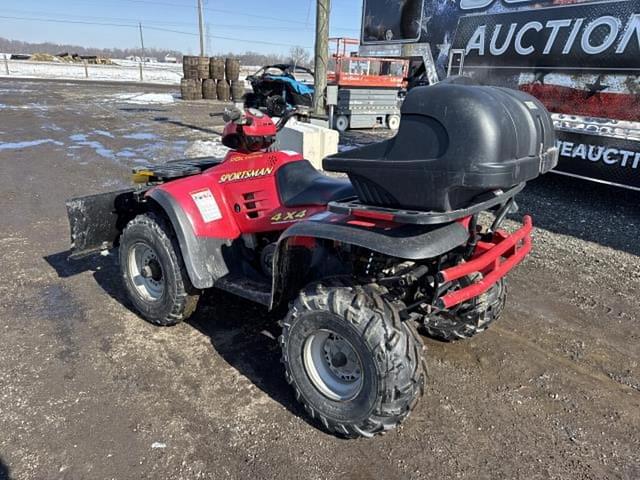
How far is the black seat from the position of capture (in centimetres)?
296

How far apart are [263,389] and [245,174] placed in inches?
56.7

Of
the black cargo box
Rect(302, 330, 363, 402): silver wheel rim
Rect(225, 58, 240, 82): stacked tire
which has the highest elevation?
Rect(225, 58, 240, 82): stacked tire

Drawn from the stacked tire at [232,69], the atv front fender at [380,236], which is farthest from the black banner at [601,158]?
the stacked tire at [232,69]

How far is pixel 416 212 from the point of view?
7.21 ft

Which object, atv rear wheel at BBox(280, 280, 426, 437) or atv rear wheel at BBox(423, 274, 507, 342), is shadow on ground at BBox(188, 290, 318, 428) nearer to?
atv rear wheel at BBox(280, 280, 426, 437)

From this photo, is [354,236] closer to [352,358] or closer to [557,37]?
[352,358]

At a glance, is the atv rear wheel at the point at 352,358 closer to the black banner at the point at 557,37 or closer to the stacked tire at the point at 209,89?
the black banner at the point at 557,37

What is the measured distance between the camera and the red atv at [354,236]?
208cm

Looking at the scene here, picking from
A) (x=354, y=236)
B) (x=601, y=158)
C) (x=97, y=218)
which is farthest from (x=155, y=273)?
(x=601, y=158)

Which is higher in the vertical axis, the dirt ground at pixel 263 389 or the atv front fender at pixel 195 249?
the atv front fender at pixel 195 249

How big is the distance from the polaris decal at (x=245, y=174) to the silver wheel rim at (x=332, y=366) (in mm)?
1224

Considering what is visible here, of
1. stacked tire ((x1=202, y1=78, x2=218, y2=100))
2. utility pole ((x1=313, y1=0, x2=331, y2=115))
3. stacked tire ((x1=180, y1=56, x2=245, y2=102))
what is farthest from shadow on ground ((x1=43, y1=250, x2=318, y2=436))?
stacked tire ((x1=202, y1=78, x2=218, y2=100))

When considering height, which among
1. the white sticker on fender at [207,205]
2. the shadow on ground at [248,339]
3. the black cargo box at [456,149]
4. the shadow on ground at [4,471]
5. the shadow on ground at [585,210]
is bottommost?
the shadow on ground at [4,471]

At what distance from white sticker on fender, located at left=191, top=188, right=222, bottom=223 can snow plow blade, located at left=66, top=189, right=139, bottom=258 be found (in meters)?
0.73
